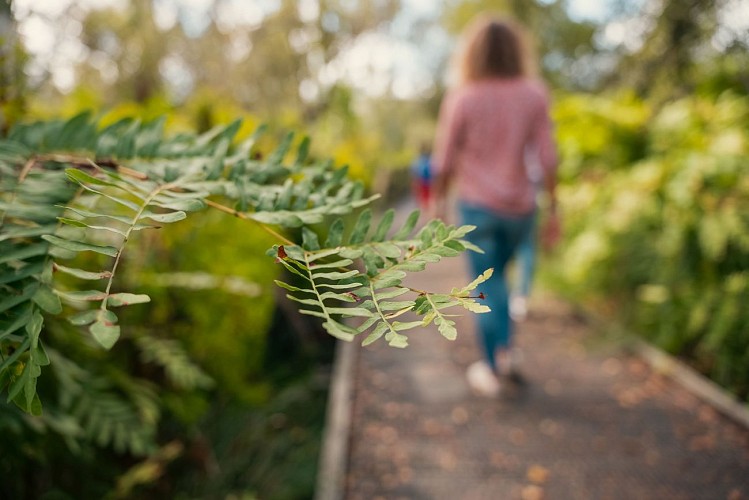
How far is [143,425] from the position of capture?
159cm

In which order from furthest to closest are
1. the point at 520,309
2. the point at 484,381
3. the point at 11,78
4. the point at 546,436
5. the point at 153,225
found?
1. the point at 520,309
2. the point at 484,381
3. the point at 546,436
4. the point at 11,78
5. the point at 153,225

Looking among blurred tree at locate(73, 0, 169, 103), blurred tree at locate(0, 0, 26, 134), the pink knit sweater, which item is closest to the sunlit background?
blurred tree at locate(0, 0, 26, 134)

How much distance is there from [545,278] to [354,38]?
1254 cm

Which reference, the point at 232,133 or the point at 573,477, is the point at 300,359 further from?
the point at 232,133

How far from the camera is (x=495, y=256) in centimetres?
307

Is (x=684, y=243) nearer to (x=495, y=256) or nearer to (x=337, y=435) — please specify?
(x=495, y=256)

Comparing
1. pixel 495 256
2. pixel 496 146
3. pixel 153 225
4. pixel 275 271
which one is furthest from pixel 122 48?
pixel 153 225

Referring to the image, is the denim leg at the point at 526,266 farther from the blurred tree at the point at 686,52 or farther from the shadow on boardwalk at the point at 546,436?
the blurred tree at the point at 686,52

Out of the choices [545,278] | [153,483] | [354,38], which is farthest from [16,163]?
[354,38]

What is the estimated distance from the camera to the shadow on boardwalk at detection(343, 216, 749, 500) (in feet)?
7.83

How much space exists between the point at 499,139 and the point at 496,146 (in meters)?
0.04

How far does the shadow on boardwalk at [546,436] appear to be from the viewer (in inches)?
94.0

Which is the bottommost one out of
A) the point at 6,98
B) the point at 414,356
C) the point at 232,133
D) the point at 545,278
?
the point at 414,356

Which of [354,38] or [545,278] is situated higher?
[354,38]
